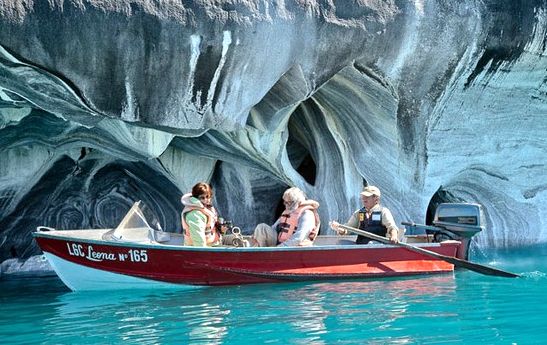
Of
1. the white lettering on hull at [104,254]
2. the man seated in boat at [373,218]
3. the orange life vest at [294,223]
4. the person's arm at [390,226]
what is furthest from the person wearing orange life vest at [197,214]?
the person's arm at [390,226]

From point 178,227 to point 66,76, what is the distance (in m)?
4.84

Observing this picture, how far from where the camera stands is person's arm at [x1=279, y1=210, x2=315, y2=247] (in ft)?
32.1

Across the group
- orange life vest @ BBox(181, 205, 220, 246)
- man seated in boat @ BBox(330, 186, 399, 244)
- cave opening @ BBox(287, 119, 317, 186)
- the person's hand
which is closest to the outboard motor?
man seated in boat @ BBox(330, 186, 399, 244)

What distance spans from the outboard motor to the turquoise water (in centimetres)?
53

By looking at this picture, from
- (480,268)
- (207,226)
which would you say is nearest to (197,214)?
(207,226)

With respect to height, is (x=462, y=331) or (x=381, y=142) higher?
(x=381, y=142)

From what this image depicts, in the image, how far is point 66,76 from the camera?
9.03 meters

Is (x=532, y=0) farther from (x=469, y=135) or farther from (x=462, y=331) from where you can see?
(x=462, y=331)

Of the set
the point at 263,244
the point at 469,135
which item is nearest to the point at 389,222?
the point at 263,244

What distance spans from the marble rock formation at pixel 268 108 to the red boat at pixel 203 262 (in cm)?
146

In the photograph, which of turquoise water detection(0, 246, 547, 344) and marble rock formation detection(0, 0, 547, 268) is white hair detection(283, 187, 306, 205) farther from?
marble rock formation detection(0, 0, 547, 268)

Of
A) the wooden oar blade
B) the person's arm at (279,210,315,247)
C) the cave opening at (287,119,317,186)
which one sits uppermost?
the cave opening at (287,119,317,186)

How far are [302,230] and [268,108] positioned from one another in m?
2.06

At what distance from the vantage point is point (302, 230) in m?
9.80
